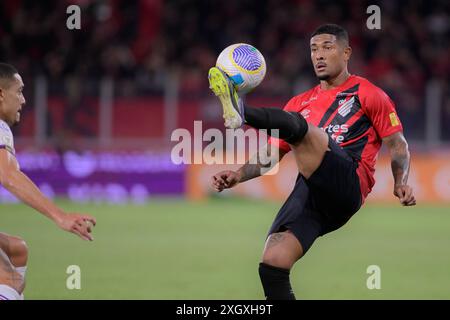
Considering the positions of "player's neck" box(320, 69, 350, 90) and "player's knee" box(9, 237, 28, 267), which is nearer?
"player's knee" box(9, 237, 28, 267)

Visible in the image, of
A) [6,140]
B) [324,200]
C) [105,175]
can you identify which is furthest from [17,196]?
[105,175]

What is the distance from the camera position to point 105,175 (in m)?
19.2

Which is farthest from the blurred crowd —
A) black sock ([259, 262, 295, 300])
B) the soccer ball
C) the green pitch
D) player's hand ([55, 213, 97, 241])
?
player's hand ([55, 213, 97, 241])

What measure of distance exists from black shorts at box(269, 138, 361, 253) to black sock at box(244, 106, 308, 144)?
43 cm

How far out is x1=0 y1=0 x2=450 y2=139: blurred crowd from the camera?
66.0 ft

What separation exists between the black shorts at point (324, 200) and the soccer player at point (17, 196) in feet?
5.77

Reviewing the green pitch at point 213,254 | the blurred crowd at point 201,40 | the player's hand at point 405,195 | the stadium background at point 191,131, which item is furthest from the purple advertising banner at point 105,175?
the player's hand at point 405,195

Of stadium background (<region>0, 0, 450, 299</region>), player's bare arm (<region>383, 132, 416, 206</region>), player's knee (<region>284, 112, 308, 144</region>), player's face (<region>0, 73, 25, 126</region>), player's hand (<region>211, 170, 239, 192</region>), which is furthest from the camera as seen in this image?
stadium background (<region>0, 0, 450, 299</region>)

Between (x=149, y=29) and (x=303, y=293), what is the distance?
615 inches

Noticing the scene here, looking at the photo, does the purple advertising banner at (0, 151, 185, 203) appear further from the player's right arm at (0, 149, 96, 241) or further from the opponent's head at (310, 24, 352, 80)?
the player's right arm at (0, 149, 96, 241)

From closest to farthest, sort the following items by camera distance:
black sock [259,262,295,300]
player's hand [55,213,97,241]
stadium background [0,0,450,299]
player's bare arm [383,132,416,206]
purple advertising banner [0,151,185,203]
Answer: player's hand [55,213,97,241] → black sock [259,262,295,300] → player's bare arm [383,132,416,206] → stadium background [0,0,450,299] → purple advertising banner [0,151,185,203]

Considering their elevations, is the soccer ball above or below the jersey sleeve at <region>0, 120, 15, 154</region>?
above

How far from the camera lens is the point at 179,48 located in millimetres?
22172

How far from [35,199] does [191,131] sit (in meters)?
13.7
